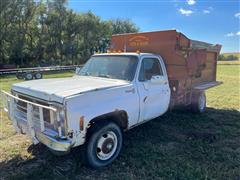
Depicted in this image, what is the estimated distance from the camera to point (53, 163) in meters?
3.97

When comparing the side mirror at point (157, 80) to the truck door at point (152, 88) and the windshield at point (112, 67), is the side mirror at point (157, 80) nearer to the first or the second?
the truck door at point (152, 88)

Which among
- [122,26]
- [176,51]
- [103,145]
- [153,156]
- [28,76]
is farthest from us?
[122,26]

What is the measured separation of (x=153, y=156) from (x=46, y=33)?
37777mm

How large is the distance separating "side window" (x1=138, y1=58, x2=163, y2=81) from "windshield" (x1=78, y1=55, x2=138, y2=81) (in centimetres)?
21

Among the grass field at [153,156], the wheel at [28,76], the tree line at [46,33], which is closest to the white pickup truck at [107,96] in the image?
the grass field at [153,156]

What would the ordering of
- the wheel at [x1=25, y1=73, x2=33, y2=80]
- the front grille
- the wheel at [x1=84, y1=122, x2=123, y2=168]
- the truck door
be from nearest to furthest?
1. the front grille
2. the wheel at [x1=84, y1=122, x2=123, y2=168]
3. the truck door
4. the wheel at [x1=25, y1=73, x2=33, y2=80]

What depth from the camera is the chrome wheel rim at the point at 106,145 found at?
380 cm

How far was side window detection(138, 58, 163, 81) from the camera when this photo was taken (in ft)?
15.1

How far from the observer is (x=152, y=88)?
469cm

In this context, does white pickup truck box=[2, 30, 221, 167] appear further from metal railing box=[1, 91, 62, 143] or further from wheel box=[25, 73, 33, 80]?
wheel box=[25, 73, 33, 80]

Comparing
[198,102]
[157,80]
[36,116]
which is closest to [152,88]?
[157,80]

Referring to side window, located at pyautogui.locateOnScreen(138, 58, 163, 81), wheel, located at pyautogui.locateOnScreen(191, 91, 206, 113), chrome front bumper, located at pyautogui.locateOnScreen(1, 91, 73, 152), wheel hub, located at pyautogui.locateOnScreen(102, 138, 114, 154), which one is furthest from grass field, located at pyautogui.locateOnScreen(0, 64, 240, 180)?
side window, located at pyautogui.locateOnScreen(138, 58, 163, 81)

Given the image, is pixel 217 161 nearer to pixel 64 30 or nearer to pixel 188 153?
pixel 188 153

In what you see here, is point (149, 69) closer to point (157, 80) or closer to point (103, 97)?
point (157, 80)
